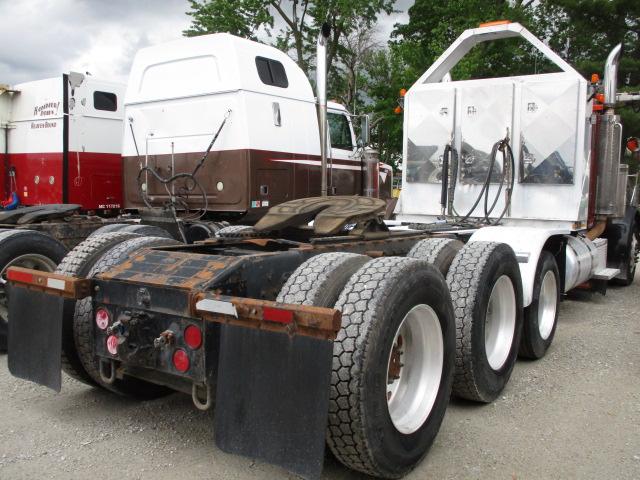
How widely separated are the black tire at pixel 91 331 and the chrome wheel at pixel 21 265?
6.33ft

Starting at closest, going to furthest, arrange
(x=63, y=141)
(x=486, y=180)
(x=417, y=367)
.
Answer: (x=417, y=367), (x=486, y=180), (x=63, y=141)

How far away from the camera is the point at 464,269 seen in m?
4.20

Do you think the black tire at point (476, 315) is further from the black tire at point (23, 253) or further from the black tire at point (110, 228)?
the black tire at point (110, 228)

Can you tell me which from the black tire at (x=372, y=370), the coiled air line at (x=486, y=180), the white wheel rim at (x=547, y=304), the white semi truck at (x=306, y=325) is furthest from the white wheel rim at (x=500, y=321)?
the coiled air line at (x=486, y=180)

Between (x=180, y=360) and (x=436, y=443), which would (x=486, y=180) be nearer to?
(x=436, y=443)

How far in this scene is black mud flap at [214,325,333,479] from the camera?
2.52 meters

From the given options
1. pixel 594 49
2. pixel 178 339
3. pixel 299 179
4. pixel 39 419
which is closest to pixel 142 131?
pixel 299 179

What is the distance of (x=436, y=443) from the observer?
3.60m

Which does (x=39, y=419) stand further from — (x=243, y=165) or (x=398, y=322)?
(x=243, y=165)

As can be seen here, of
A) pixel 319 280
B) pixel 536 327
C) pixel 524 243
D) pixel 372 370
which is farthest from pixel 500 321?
pixel 372 370

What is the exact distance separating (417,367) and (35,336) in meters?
2.20

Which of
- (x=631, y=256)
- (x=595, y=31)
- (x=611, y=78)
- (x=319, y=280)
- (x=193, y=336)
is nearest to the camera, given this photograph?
(x=193, y=336)

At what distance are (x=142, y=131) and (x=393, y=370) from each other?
6484 millimetres

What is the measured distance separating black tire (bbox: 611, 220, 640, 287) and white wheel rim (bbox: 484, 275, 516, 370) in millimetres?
5282
